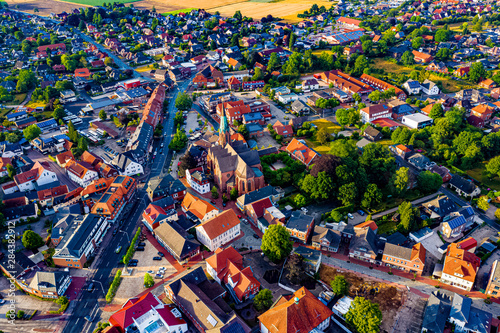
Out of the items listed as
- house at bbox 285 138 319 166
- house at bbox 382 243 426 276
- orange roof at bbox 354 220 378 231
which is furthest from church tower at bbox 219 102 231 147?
house at bbox 382 243 426 276

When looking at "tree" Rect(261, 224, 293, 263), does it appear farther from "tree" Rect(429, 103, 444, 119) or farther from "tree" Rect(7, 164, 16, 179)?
"tree" Rect(429, 103, 444, 119)

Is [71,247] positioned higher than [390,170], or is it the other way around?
[71,247]

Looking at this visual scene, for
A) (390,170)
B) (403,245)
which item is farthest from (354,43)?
(403,245)

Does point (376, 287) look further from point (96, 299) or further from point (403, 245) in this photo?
point (96, 299)

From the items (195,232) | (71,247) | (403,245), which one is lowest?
(403,245)

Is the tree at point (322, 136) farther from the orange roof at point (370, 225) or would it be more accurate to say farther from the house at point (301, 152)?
the orange roof at point (370, 225)

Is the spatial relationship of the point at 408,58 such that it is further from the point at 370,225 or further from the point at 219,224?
the point at 219,224
